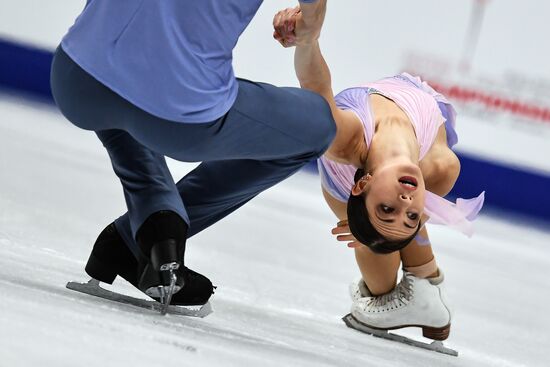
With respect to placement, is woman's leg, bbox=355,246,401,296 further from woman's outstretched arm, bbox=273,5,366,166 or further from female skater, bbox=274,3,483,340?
woman's outstretched arm, bbox=273,5,366,166

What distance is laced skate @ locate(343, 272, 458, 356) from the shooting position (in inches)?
116

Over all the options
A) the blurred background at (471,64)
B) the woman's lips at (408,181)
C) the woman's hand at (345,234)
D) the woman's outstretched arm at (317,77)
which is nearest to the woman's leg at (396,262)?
the woman's hand at (345,234)

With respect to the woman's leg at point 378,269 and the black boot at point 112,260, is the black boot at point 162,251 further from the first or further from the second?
the woman's leg at point 378,269

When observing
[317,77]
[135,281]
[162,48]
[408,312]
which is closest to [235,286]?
A: [408,312]

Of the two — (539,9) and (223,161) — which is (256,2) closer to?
(223,161)

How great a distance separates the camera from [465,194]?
722cm

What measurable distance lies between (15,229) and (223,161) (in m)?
0.77

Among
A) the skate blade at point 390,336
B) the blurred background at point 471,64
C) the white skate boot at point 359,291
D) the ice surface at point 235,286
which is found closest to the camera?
the ice surface at point 235,286

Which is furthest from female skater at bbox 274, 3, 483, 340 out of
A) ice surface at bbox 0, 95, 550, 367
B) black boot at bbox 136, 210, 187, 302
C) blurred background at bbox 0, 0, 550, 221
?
blurred background at bbox 0, 0, 550, 221

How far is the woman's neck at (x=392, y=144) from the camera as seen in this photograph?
99.1 inches

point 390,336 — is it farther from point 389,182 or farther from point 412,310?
point 389,182

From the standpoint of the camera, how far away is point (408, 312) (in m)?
2.96

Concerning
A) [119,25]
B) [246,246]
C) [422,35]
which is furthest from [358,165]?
[422,35]

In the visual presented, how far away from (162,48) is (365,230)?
76cm
